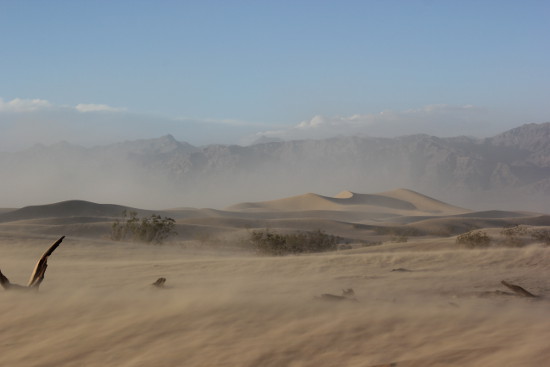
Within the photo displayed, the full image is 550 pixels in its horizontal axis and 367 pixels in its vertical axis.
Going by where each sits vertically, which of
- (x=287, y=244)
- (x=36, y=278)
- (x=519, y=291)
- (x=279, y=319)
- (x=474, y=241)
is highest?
(x=36, y=278)

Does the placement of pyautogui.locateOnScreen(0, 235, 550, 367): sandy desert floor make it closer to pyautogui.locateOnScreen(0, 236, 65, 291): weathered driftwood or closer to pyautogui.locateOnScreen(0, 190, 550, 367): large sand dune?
pyautogui.locateOnScreen(0, 190, 550, 367): large sand dune

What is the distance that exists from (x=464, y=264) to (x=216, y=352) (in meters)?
7.84

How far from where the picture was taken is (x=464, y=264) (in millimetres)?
12398

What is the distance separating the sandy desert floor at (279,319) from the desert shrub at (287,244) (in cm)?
1259

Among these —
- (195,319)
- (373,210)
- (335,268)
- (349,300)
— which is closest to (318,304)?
(349,300)

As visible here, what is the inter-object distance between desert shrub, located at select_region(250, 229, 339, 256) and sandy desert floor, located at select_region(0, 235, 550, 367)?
41.3 ft

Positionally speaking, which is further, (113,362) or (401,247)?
(401,247)

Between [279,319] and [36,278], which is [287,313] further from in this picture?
[36,278]

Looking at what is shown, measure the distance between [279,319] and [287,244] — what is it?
19.2 m

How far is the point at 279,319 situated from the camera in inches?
277

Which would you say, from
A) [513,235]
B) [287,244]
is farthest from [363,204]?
[287,244]

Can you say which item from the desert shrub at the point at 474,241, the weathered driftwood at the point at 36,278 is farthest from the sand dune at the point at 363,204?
the weathered driftwood at the point at 36,278

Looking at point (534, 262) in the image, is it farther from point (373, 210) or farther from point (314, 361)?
point (373, 210)

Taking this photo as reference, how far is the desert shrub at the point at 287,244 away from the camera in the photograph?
24.5 metres
